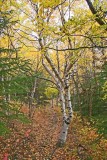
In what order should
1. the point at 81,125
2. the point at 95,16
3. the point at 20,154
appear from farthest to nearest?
the point at 81,125 < the point at 20,154 < the point at 95,16

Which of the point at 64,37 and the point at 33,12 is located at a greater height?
the point at 33,12

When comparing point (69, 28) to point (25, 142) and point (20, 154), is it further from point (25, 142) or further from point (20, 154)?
point (25, 142)

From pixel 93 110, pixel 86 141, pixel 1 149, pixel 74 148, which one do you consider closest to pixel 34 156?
pixel 1 149

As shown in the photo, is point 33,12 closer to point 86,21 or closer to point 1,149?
point 1,149

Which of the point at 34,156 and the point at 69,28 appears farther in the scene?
the point at 34,156

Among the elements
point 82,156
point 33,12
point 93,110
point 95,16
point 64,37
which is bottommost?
point 82,156

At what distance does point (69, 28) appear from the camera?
5.24 meters

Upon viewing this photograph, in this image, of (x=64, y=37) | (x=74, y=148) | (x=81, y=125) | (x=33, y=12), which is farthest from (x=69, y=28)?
(x=81, y=125)

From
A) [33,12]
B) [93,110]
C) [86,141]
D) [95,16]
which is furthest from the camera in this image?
[93,110]

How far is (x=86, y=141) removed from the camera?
13.1 metres

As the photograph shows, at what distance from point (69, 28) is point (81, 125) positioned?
13.8 meters

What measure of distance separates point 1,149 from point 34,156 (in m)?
1.50

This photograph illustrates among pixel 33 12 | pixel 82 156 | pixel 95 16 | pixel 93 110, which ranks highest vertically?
pixel 33 12

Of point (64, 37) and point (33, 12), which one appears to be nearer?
point (64, 37)
